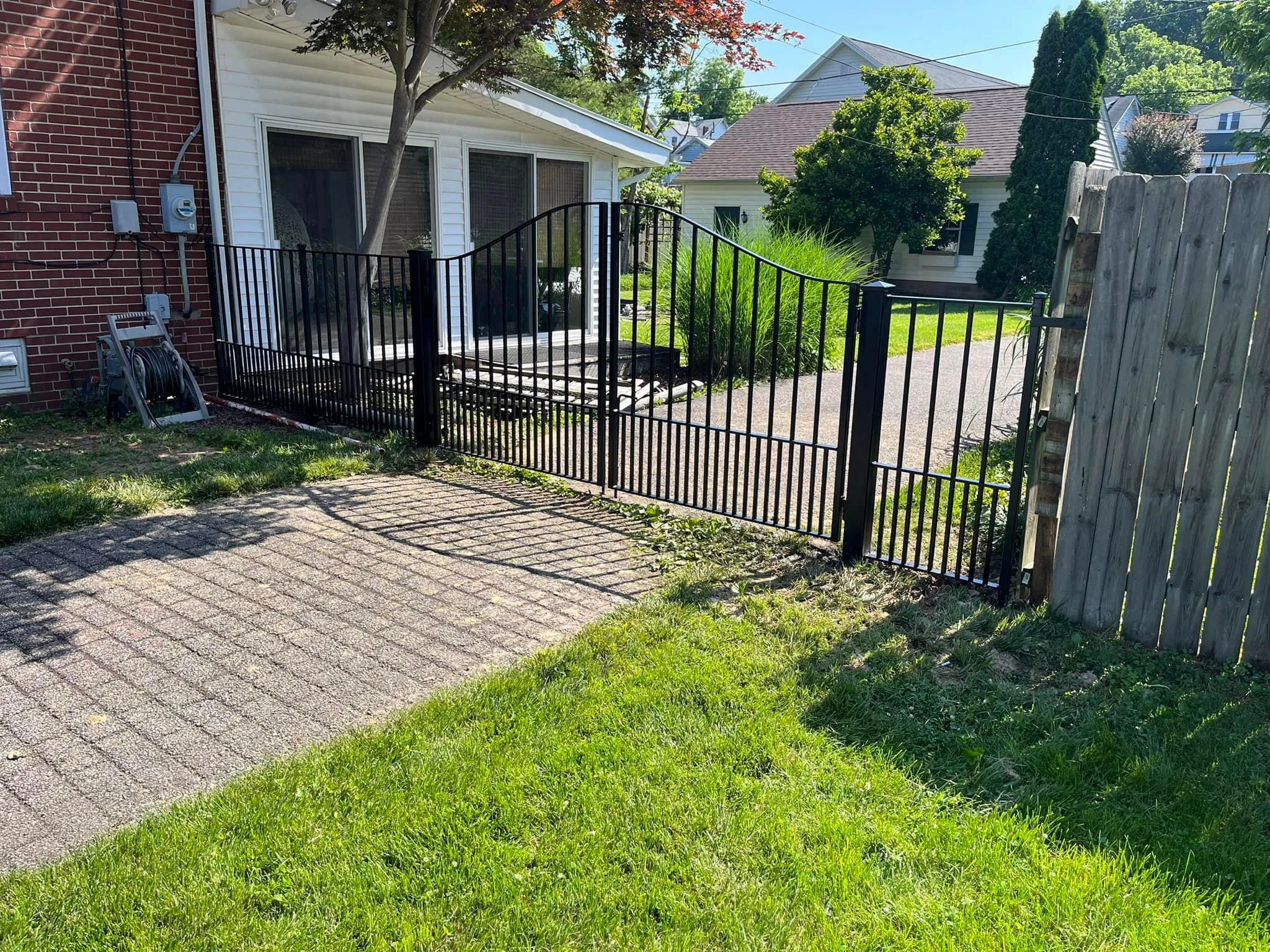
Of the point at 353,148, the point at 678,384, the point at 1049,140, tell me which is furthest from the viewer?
the point at 1049,140

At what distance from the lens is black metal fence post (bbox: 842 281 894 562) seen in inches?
177

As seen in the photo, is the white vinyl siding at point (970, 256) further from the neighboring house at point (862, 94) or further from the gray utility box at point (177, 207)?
the gray utility box at point (177, 207)

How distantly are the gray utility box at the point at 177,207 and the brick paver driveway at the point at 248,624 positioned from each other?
3554mm

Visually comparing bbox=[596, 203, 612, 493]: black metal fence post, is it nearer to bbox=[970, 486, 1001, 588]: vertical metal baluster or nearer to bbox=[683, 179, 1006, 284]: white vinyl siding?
bbox=[970, 486, 1001, 588]: vertical metal baluster

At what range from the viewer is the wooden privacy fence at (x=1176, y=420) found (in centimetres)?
360

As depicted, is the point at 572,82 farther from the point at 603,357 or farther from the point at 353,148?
the point at 603,357

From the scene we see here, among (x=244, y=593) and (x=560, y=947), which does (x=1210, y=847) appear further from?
(x=244, y=593)

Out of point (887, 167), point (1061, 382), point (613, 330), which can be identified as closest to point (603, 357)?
point (613, 330)

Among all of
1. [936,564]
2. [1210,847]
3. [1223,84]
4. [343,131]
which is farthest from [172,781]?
[1223,84]

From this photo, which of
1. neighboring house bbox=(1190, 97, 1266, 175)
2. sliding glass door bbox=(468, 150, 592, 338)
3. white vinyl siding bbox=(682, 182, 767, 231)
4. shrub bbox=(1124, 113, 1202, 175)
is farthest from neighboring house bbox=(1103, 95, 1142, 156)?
sliding glass door bbox=(468, 150, 592, 338)

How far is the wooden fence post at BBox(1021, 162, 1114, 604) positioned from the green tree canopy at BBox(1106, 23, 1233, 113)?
64.8 meters

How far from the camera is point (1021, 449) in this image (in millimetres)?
4203

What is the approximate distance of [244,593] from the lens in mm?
4434

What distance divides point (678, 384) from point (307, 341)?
3920 millimetres
